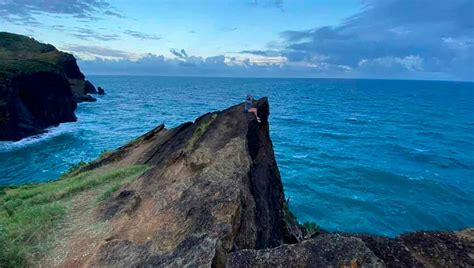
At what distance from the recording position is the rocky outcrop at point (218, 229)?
9359 millimetres

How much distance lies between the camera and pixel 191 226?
510 inches

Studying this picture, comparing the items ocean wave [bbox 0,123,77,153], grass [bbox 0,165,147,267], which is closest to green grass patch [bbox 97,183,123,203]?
grass [bbox 0,165,147,267]

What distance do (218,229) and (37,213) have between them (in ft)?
28.8

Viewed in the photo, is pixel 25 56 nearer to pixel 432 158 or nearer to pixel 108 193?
pixel 108 193

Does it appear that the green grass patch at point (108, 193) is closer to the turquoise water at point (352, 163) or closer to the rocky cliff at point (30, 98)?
the turquoise water at point (352, 163)

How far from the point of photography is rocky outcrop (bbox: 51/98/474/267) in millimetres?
9359

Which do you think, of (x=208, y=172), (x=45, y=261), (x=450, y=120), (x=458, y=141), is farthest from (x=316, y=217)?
(x=450, y=120)

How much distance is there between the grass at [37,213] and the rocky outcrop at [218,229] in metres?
1.00

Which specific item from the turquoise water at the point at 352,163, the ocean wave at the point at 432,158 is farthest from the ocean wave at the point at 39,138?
the ocean wave at the point at 432,158

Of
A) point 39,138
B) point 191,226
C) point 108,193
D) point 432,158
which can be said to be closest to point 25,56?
point 39,138

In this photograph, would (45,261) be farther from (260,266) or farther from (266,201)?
(266,201)

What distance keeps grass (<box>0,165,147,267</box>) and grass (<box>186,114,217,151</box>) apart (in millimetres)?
3452

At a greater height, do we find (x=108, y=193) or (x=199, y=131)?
(x=199, y=131)

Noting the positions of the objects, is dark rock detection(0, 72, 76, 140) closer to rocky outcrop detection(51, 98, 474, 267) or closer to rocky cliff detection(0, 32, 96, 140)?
rocky cliff detection(0, 32, 96, 140)
